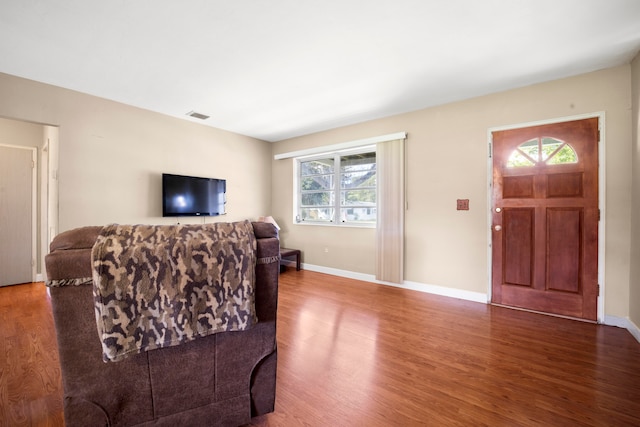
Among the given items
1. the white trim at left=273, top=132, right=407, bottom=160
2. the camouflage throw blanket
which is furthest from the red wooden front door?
the camouflage throw blanket

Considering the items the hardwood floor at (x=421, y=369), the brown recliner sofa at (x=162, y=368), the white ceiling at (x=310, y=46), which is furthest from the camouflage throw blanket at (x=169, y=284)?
the white ceiling at (x=310, y=46)

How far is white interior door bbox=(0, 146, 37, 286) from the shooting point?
3684mm

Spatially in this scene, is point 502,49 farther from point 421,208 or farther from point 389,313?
point 389,313

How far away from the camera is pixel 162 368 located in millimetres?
1103

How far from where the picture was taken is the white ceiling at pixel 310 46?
1.87m

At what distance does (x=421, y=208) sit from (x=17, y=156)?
19.6ft

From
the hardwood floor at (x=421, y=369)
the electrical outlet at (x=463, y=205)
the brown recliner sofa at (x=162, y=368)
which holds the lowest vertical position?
the hardwood floor at (x=421, y=369)

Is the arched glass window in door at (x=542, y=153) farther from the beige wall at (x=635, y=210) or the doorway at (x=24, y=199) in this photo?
the doorway at (x=24, y=199)

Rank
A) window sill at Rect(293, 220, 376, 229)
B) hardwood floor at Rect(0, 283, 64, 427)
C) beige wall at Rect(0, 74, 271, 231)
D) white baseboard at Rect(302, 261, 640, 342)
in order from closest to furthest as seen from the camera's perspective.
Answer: hardwood floor at Rect(0, 283, 64, 427) → white baseboard at Rect(302, 261, 640, 342) → beige wall at Rect(0, 74, 271, 231) → window sill at Rect(293, 220, 376, 229)

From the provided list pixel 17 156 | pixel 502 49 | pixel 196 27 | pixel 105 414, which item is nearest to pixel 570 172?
pixel 502 49

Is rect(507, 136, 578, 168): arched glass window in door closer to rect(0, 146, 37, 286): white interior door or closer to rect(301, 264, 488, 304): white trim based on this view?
rect(301, 264, 488, 304): white trim

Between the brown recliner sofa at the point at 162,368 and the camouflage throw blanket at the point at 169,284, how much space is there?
84 millimetres

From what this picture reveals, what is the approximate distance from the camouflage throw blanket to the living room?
3.02m

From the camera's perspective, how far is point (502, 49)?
2283mm
